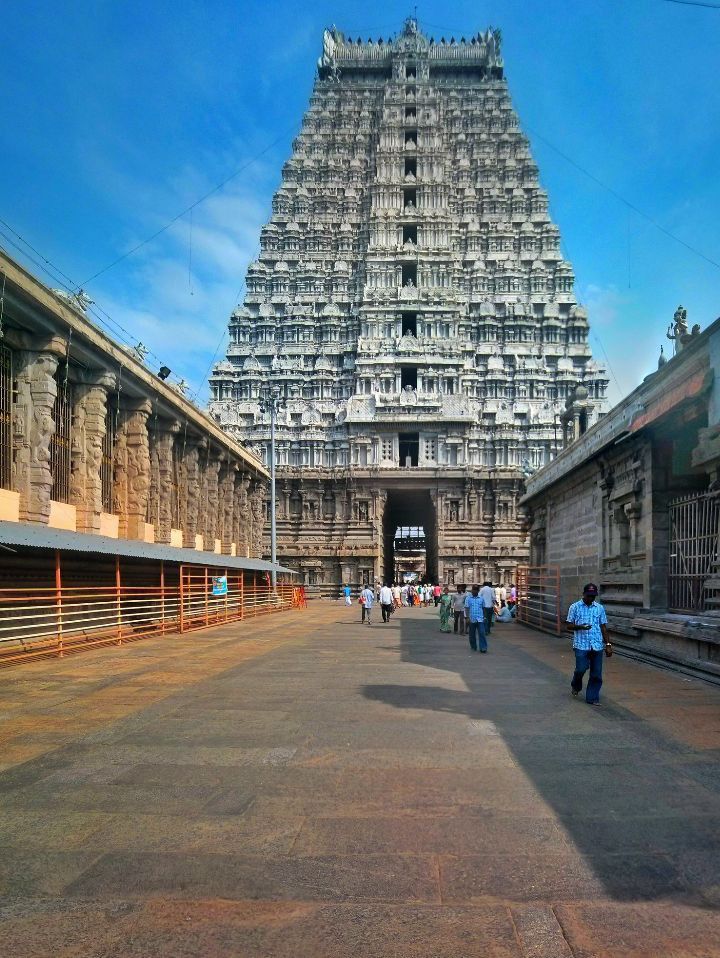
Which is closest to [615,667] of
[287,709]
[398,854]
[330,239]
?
[287,709]

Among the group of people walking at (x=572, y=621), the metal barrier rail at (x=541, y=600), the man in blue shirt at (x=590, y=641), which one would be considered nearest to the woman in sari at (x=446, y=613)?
the group of people walking at (x=572, y=621)

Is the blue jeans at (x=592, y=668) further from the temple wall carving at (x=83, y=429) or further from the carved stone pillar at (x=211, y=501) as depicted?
the carved stone pillar at (x=211, y=501)

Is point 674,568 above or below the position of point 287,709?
above

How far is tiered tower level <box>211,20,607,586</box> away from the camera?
1759 inches

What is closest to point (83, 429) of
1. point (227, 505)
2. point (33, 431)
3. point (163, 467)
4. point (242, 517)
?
point (33, 431)

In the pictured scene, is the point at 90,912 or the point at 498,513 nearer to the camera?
the point at 90,912

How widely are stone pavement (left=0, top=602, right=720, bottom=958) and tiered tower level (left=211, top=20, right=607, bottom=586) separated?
36058mm

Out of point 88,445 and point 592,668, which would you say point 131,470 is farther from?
point 592,668

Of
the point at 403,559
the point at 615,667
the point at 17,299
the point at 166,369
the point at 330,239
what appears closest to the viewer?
the point at 615,667

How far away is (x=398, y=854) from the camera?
383cm

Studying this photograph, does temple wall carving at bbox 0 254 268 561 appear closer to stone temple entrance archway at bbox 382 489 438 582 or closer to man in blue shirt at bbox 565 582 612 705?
man in blue shirt at bbox 565 582 612 705

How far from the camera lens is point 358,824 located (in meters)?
4.26

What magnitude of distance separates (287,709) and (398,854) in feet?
12.9

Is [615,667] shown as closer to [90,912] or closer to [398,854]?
[398,854]
